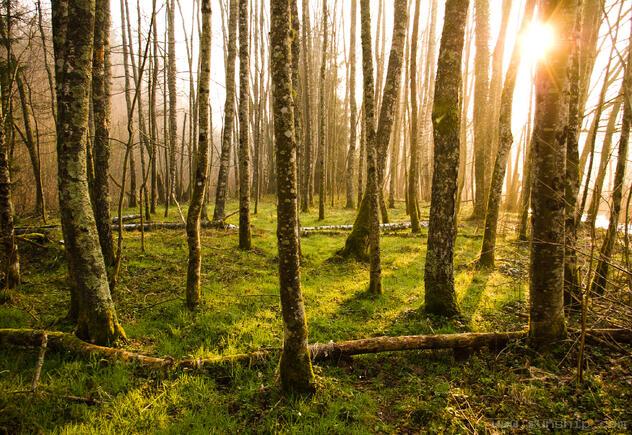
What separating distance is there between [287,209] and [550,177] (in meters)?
2.92

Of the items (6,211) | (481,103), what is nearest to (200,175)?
(6,211)

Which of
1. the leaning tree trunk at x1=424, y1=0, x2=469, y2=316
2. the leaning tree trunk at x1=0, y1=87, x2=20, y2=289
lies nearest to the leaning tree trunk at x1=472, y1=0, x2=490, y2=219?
the leaning tree trunk at x1=424, y1=0, x2=469, y2=316

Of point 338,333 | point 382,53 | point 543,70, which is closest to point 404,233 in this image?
point 338,333

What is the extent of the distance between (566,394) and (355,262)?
523 centimetres

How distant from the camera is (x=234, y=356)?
4059mm

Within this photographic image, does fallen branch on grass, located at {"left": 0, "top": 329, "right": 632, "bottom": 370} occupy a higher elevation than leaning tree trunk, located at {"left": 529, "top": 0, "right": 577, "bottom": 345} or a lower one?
lower

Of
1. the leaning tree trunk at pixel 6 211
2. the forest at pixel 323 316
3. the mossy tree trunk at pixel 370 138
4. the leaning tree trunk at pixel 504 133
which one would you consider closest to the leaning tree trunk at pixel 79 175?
the forest at pixel 323 316

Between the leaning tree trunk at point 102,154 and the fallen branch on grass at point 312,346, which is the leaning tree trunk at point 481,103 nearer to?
the fallen branch on grass at point 312,346

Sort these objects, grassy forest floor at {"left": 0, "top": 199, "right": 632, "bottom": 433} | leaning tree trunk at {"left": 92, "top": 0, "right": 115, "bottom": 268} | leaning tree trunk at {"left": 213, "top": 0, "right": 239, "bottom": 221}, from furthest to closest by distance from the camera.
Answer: leaning tree trunk at {"left": 213, "top": 0, "right": 239, "bottom": 221}, leaning tree trunk at {"left": 92, "top": 0, "right": 115, "bottom": 268}, grassy forest floor at {"left": 0, "top": 199, "right": 632, "bottom": 433}

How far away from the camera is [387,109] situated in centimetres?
780

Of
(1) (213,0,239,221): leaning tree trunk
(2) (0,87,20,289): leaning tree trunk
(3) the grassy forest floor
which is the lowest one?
(3) the grassy forest floor

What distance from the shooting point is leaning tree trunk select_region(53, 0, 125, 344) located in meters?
3.95

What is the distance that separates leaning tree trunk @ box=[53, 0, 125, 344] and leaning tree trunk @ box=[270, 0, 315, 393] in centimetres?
244

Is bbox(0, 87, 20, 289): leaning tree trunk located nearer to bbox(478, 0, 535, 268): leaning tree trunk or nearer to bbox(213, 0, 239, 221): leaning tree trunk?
bbox(213, 0, 239, 221): leaning tree trunk
